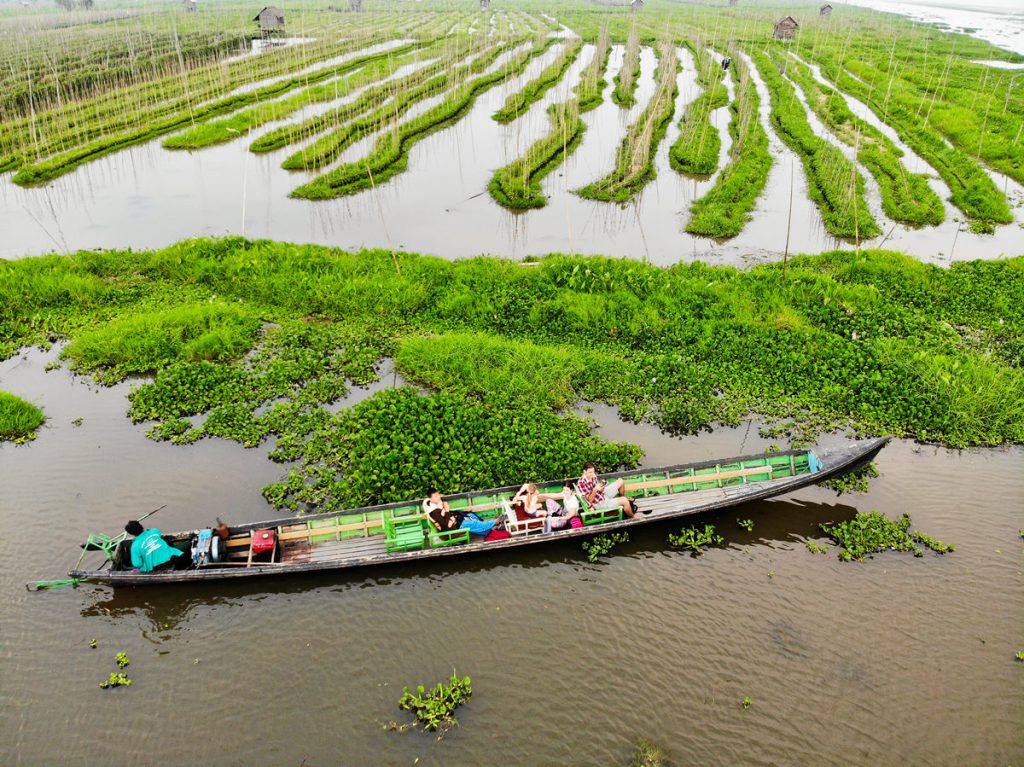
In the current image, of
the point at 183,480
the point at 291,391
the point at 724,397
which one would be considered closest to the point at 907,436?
the point at 724,397

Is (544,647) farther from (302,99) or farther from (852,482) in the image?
(302,99)

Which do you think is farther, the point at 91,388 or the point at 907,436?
the point at 91,388

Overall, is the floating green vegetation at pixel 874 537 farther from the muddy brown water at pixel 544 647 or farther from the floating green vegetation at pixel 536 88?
the floating green vegetation at pixel 536 88

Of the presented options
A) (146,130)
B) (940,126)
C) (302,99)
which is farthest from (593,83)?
(146,130)

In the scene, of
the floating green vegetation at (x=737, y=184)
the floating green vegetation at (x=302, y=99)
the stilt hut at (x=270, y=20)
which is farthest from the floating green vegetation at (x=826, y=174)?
the stilt hut at (x=270, y=20)

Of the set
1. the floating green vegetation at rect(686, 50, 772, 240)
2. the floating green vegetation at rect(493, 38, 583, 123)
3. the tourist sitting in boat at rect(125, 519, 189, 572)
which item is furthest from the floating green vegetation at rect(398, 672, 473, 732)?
the floating green vegetation at rect(493, 38, 583, 123)

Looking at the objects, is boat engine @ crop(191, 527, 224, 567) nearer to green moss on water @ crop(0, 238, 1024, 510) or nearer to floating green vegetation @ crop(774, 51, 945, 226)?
green moss on water @ crop(0, 238, 1024, 510)

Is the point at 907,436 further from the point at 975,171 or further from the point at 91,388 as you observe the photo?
the point at 975,171
